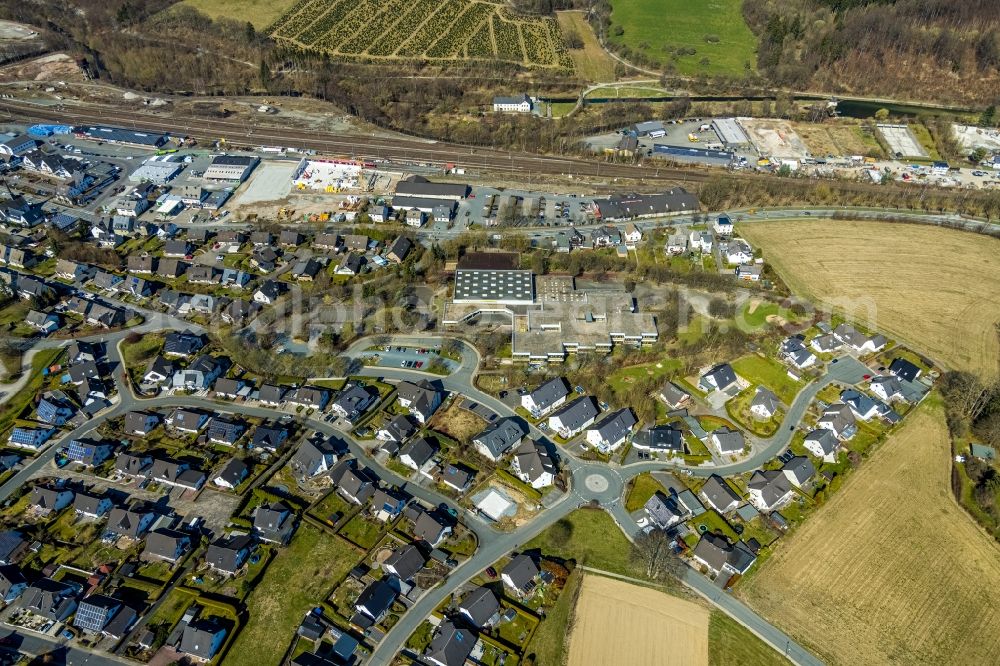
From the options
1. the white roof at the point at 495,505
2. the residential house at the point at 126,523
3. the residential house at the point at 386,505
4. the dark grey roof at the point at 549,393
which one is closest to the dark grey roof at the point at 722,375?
the dark grey roof at the point at 549,393

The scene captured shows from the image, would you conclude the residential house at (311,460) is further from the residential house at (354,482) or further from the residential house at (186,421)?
the residential house at (186,421)

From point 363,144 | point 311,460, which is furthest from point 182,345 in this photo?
point 363,144

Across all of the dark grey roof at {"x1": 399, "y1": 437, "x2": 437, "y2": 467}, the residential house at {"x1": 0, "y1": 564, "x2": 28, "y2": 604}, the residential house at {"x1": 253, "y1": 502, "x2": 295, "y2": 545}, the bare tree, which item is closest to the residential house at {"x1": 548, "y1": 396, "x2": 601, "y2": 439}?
the dark grey roof at {"x1": 399, "y1": 437, "x2": 437, "y2": 467}

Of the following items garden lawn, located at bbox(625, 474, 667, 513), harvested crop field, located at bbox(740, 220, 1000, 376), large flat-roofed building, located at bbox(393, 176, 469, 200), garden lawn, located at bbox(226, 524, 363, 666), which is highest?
large flat-roofed building, located at bbox(393, 176, 469, 200)

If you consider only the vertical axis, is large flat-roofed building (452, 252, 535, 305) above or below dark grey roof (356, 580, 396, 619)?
above

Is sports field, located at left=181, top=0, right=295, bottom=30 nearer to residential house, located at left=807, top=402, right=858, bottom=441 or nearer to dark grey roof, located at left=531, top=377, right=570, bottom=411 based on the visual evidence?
dark grey roof, located at left=531, top=377, right=570, bottom=411

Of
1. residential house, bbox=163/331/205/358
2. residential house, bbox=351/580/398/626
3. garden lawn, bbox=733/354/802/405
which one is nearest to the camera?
residential house, bbox=351/580/398/626

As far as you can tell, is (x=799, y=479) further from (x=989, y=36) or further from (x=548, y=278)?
(x=989, y=36)
